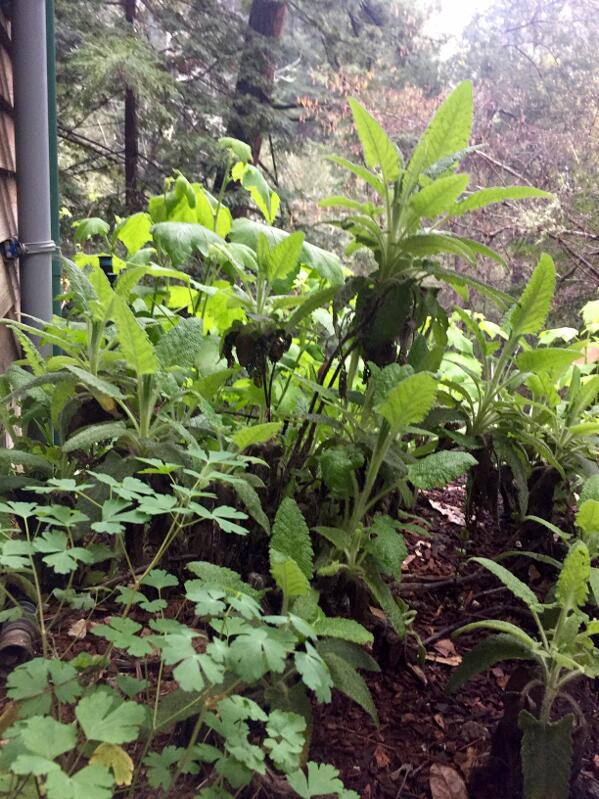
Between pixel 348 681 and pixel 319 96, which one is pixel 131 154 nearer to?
pixel 319 96

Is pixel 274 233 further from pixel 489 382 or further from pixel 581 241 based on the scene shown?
pixel 581 241

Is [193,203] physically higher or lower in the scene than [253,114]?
lower

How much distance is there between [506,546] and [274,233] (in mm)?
798

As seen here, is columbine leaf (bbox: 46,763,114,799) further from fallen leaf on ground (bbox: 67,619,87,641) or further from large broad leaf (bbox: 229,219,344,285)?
large broad leaf (bbox: 229,219,344,285)

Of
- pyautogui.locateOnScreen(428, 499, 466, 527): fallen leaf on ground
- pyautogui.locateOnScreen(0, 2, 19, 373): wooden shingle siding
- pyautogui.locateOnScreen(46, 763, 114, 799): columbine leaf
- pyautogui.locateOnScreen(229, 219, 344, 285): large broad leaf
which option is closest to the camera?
pyautogui.locateOnScreen(46, 763, 114, 799): columbine leaf

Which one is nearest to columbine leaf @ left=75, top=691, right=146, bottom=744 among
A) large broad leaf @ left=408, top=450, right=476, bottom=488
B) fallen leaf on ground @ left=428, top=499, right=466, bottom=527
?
large broad leaf @ left=408, top=450, right=476, bottom=488

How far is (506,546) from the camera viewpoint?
3.86ft

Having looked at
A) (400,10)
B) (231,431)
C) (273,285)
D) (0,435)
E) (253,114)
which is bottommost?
(0,435)

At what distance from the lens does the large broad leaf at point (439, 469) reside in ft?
2.68

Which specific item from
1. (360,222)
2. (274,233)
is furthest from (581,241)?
(360,222)

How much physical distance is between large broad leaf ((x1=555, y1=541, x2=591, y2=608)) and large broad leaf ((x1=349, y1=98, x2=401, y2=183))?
60 centimetres

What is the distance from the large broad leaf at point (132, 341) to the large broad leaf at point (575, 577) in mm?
599

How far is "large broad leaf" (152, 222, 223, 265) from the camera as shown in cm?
108

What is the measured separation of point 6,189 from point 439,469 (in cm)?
162
